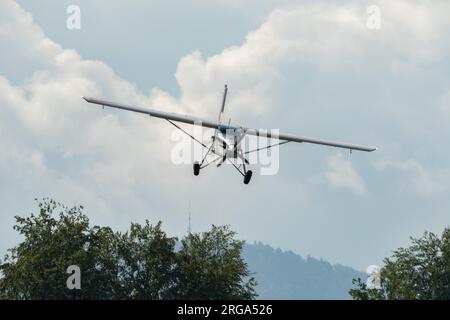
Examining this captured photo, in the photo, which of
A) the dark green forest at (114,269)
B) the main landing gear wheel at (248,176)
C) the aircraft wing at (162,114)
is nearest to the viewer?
the main landing gear wheel at (248,176)

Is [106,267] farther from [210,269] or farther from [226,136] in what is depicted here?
[226,136]

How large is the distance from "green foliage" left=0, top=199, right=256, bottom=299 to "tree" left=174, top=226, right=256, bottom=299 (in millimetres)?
95

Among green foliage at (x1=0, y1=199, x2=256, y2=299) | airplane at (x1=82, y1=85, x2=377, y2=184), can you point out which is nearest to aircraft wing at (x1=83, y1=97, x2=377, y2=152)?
airplane at (x1=82, y1=85, x2=377, y2=184)

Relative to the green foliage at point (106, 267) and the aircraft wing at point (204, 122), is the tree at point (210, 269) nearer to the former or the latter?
the green foliage at point (106, 267)

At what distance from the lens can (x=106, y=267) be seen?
9275 centimetres

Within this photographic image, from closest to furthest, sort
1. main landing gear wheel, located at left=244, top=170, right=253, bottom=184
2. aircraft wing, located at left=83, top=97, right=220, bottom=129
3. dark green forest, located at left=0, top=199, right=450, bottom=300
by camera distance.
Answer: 1. main landing gear wheel, located at left=244, top=170, right=253, bottom=184
2. aircraft wing, located at left=83, top=97, right=220, bottom=129
3. dark green forest, located at left=0, top=199, right=450, bottom=300

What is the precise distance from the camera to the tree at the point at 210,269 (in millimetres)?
93438

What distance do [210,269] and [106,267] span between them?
1032 cm

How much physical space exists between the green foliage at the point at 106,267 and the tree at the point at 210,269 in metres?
0.09

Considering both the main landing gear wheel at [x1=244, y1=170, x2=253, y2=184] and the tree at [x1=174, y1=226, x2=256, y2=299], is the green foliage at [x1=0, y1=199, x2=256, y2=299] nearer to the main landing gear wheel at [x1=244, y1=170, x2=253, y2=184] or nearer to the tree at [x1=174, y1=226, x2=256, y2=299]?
the tree at [x1=174, y1=226, x2=256, y2=299]

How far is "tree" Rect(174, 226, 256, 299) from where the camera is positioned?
93438 mm

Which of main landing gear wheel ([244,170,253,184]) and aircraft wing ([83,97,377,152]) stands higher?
aircraft wing ([83,97,377,152])

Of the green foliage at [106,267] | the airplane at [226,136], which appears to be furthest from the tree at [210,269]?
the airplane at [226,136]
